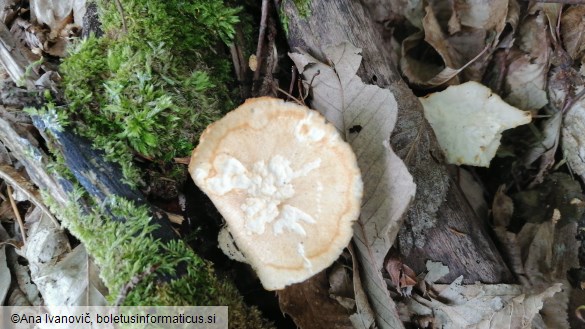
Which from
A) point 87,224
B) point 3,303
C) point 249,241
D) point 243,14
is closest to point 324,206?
point 249,241

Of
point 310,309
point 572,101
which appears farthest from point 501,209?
point 310,309

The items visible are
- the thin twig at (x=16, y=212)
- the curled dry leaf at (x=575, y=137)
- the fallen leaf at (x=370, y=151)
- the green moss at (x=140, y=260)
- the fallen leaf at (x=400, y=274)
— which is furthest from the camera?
the curled dry leaf at (x=575, y=137)

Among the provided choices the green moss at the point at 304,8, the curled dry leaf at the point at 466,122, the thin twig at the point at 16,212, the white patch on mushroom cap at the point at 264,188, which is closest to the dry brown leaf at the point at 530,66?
the curled dry leaf at the point at 466,122

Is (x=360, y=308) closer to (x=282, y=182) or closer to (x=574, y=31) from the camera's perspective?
(x=282, y=182)

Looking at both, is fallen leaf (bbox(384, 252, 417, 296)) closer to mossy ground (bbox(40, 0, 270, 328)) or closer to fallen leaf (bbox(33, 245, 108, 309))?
mossy ground (bbox(40, 0, 270, 328))

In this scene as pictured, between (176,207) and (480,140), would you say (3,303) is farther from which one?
(480,140)

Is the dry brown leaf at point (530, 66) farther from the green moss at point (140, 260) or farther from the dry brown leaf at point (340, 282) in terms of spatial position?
the green moss at point (140, 260)

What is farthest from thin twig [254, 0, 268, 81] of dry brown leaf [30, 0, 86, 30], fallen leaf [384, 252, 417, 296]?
fallen leaf [384, 252, 417, 296]
